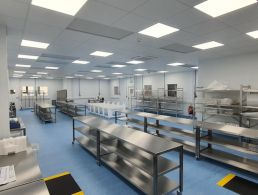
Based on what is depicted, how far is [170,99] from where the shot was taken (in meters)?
9.28

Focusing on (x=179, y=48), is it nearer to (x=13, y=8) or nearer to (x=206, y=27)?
(x=206, y=27)

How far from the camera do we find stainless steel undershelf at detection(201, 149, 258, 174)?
2639 millimetres

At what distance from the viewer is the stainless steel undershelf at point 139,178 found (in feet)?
6.78

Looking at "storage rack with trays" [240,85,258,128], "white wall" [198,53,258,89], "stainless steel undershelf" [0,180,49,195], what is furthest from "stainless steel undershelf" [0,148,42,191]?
"white wall" [198,53,258,89]

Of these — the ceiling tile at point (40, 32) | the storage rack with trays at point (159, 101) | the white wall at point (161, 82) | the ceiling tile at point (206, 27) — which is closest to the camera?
the ceiling tile at point (206, 27)

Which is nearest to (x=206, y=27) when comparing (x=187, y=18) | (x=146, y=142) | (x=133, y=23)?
(x=187, y=18)

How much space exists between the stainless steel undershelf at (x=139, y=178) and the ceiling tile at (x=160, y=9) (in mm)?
Result: 2261

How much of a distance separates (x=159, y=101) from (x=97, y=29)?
757 cm

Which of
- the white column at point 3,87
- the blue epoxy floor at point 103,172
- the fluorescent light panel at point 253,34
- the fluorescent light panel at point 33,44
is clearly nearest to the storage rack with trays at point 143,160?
the blue epoxy floor at point 103,172

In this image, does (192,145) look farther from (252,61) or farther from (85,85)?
(85,85)

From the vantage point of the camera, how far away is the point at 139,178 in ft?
7.65

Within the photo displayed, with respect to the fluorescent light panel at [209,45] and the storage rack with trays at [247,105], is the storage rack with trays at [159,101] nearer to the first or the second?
the storage rack with trays at [247,105]

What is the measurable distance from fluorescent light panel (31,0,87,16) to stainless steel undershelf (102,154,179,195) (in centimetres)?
239

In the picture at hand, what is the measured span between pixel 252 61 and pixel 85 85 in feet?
40.7
